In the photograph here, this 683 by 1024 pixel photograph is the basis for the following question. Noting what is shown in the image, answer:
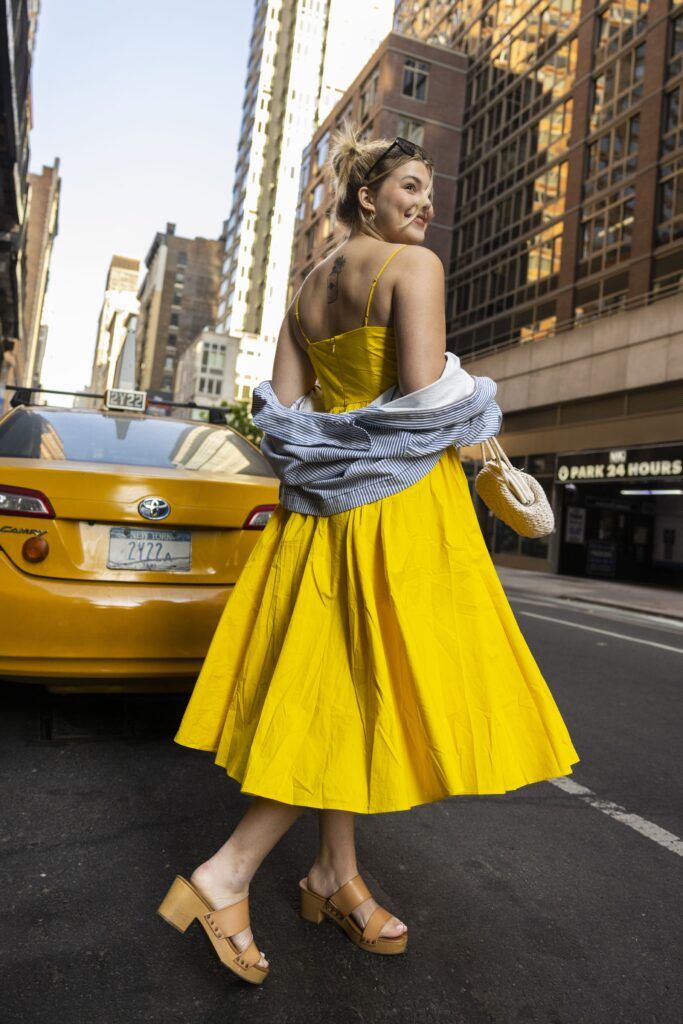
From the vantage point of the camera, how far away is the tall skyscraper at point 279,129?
92438 millimetres

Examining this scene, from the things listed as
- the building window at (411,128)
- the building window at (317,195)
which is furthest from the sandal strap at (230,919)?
the building window at (317,195)

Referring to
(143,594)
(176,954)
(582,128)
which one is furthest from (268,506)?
(582,128)

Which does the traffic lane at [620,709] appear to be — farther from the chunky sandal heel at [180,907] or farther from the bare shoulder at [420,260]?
the bare shoulder at [420,260]

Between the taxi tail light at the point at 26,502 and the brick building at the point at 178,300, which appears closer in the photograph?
the taxi tail light at the point at 26,502

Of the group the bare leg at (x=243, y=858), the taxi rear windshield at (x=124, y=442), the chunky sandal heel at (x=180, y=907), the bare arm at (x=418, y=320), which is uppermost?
the bare arm at (x=418, y=320)

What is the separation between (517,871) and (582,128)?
2980cm

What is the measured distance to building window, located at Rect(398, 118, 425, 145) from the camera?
136 ft

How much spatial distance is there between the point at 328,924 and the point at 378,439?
1291 mm

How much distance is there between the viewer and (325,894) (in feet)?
6.89

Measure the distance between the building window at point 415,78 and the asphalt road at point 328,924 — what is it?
44.5 metres

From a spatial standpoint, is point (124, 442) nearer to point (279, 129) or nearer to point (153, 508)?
point (153, 508)

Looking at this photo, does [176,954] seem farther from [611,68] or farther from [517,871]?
[611,68]

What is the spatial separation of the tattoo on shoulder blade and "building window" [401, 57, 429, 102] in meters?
44.9

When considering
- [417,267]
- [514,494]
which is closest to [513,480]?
[514,494]
